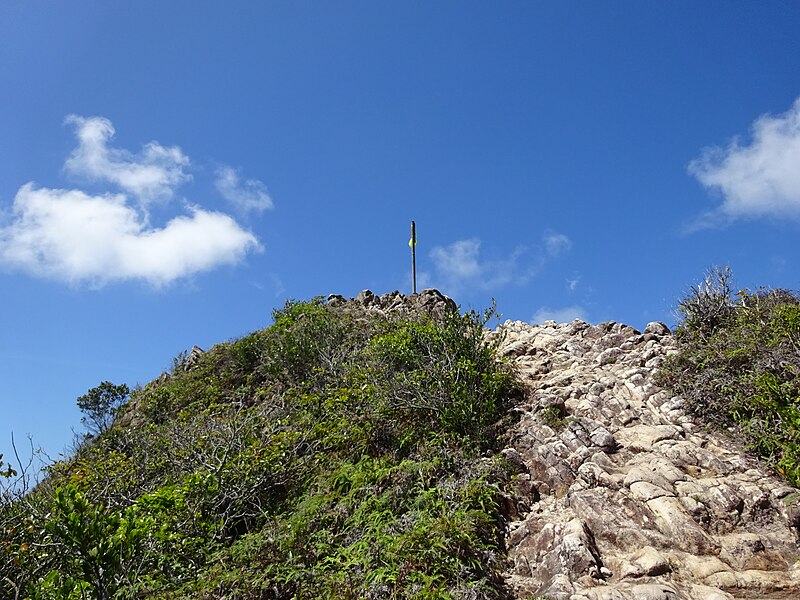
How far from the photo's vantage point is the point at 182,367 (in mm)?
16797

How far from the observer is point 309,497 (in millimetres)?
7582

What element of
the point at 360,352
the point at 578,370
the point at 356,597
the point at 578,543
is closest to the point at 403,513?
the point at 356,597

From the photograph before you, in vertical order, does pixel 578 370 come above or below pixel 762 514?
above

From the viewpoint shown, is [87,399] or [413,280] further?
[413,280]

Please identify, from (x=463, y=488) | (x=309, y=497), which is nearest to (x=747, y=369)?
(x=463, y=488)

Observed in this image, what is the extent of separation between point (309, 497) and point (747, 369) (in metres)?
6.72

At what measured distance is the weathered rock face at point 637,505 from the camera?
5.18 metres

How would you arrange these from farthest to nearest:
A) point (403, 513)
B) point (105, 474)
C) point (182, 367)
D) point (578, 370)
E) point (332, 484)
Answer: point (182, 367), point (578, 370), point (105, 474), point (332, 484), point (403, 513)

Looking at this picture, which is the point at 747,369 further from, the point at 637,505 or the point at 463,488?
the point at 463,488

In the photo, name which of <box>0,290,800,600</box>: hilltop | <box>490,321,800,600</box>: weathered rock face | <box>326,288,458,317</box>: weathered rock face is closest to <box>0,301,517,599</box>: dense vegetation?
<box>0,290,800,600</box>: hilltop

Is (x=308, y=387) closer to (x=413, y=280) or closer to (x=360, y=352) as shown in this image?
(x=360, y=352)

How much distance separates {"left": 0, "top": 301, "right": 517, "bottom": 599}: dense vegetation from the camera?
17.5 feet

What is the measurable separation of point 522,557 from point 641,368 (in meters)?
4.59

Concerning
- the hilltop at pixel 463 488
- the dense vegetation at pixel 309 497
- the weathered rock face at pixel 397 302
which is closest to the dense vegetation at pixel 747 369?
the hilltop at pixel 463 488
